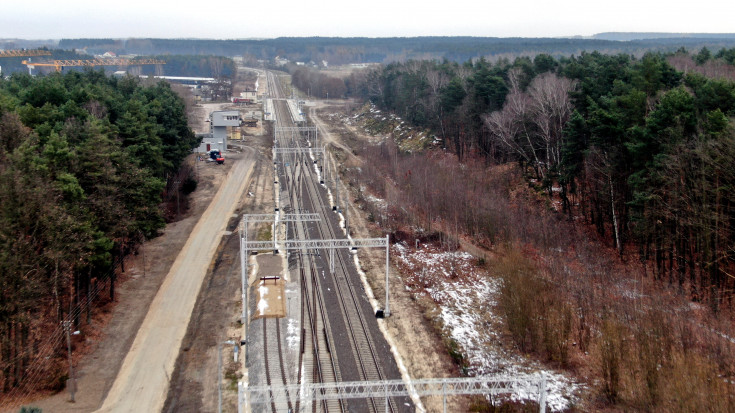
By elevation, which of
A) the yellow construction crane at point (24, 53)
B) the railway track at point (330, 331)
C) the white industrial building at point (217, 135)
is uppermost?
the yellow construction crane at point (24, 53)

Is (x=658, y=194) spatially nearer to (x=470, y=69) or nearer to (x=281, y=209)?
(x=281, y=209)

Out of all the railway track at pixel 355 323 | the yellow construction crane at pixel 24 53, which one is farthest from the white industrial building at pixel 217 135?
the yellow construction crane at pixel 24 53

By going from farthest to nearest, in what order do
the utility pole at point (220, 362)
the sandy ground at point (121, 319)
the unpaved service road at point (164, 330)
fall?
the unpaved service road at point (164, 330) < the sandy ground at point (121, 319) < the utility pole at point (220, 362)

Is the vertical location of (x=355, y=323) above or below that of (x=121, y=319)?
below

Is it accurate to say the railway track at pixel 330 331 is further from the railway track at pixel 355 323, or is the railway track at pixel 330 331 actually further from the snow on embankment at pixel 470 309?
the snow on embankment at pixel 470 309

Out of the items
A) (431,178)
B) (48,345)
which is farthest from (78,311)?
(431,178)

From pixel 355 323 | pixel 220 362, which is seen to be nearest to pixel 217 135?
pixel 355 323

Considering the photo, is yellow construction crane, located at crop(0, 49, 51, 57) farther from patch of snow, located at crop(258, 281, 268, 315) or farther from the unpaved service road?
patch of snow, located at crop(258, 281, 268, 315)

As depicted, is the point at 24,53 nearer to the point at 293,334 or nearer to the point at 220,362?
the point at 293,334

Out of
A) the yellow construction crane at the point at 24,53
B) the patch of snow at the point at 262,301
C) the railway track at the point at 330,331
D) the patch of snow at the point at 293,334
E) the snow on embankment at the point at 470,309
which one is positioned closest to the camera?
the railway track at the point at 330,331
